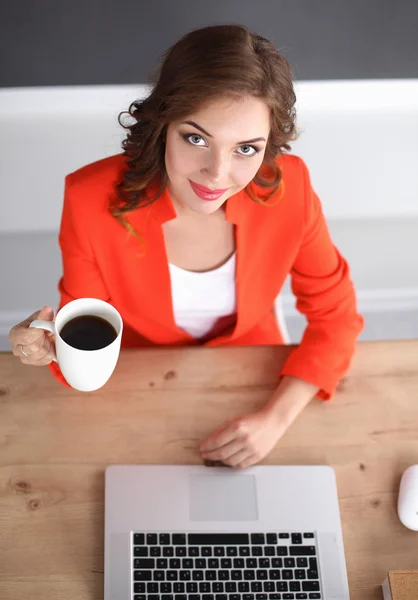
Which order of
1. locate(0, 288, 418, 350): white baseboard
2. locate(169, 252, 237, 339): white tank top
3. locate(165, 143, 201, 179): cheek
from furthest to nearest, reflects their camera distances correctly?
locate(0, 288, 418, 350): white baseboard
locate(169, 252, 237, 339): white tank top
locate(165, 143, 201, 179): cheek

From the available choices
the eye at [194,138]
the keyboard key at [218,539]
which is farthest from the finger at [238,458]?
the eye at [194,138]

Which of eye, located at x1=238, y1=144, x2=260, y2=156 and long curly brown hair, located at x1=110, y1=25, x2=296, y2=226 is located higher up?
long curly brown hair, located at x1=110, y1=25, x2=296, y2=226

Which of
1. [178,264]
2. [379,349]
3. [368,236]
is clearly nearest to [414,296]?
[368,236]

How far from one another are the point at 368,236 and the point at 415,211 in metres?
0.22

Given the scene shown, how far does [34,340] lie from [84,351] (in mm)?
135

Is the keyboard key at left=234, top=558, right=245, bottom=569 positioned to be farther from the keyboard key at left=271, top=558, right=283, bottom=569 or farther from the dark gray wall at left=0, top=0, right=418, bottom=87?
the dark gray wall at left=0, top=0, right=418, bottom=87

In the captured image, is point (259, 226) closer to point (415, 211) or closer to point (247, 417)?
point (247, 417)

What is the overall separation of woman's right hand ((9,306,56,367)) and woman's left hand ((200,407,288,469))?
0.30 m

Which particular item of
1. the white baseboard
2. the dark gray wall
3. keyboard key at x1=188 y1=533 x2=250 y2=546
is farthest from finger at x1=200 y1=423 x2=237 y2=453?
the white baseboard

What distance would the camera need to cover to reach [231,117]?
2.85 ft

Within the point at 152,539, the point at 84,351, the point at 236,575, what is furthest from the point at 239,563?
the point at 84,351

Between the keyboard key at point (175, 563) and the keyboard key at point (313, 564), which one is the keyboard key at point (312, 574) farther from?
the keyboard key at point (175, 563)

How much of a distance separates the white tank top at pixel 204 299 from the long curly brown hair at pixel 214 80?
0.28m

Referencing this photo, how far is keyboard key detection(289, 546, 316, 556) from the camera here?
3.19 feet
